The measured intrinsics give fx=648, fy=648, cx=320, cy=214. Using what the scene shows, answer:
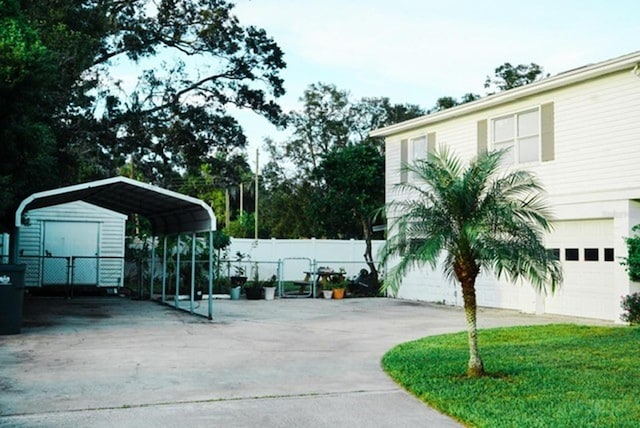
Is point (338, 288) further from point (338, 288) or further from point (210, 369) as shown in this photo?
point (210, 369)

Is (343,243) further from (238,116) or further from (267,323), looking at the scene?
(267,323)

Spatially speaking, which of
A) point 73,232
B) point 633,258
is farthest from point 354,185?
point 633,258

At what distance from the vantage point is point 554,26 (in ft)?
52.6

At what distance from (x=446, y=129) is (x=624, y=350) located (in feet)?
33.0

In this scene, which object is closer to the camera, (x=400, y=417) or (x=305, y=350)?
(x=400, y=417)

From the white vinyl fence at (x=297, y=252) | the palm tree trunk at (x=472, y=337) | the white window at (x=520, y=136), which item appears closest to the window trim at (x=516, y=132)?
the white window at (x=520, y=136)

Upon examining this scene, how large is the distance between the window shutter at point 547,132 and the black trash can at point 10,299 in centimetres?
1136

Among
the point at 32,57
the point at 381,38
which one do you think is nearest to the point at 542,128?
the point at 381,38

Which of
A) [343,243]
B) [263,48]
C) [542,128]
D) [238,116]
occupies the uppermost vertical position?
[263,48]

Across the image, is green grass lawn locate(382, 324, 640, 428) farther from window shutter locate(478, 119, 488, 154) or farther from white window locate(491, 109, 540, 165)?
window shutter locate(478, 119, 488, 154)

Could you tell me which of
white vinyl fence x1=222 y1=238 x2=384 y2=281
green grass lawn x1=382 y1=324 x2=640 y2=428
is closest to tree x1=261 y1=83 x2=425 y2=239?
white vinyl fence x1=222 y1=238 x2=384 y2=281

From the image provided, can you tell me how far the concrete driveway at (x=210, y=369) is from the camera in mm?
5926

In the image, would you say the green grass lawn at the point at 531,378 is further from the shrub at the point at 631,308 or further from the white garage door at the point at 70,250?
the white garage door at the point at 70,250

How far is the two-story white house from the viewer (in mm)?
13344
